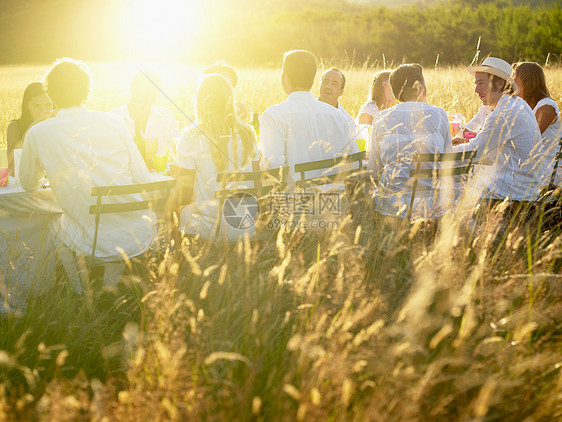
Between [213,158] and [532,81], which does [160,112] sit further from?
[532,81]

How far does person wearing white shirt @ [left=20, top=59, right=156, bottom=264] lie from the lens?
2551mm

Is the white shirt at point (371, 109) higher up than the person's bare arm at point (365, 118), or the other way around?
the white shirt at point (371, 109)

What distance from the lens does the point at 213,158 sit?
2.90 m

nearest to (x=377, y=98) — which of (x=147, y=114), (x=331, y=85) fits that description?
(x=331, y=85)

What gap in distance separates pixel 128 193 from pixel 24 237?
0.73 metres

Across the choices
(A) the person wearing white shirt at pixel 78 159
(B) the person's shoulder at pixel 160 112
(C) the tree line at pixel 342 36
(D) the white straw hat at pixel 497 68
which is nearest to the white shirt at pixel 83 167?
(A) the person wearing white shirt at pixel 78 159

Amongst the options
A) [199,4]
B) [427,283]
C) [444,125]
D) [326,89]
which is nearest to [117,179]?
[427,283]

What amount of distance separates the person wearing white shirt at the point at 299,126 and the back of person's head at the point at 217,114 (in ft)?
0.95

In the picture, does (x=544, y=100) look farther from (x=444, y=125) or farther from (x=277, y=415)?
(x=277, y=415)

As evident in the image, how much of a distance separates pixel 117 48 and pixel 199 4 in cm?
595

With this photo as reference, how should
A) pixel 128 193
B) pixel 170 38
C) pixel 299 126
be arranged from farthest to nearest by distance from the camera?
1. pixel 170 38
2. pixel 299 126
3. pixel 128 193

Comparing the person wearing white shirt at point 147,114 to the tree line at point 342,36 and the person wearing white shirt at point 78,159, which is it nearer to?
the person wearing white shirt at point 78,159

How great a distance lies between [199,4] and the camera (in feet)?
107

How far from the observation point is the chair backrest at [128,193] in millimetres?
2355
